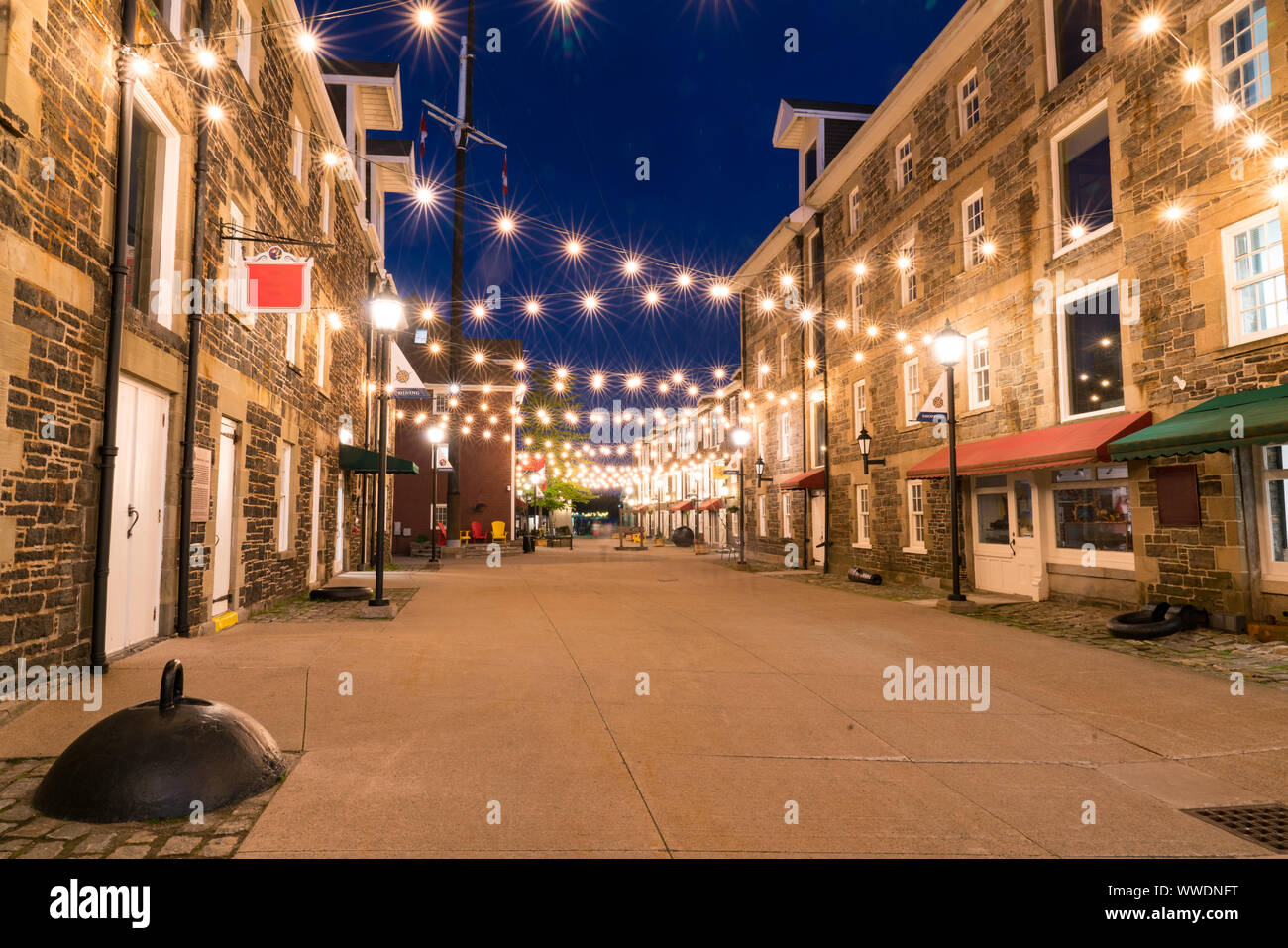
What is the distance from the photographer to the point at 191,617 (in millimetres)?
9500

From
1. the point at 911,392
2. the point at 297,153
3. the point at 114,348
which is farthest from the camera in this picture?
the point at 911,392

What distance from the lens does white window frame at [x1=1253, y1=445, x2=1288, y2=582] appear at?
31.6 feet

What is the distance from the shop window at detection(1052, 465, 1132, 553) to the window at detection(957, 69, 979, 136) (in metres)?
8.13

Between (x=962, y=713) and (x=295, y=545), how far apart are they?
1265cm

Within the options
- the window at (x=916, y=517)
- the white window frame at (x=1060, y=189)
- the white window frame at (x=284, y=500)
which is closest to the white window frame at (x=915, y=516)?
the window at (x=916, y=517)

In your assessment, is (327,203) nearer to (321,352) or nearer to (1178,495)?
(321,352)

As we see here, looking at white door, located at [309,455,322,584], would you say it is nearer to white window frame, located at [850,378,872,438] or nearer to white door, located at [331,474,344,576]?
white door, located at [331,474,344,576]

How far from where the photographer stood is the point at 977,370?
1622 centimetres

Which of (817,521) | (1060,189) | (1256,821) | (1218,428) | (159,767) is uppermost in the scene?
(1060,189)

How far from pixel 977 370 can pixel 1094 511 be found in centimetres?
429

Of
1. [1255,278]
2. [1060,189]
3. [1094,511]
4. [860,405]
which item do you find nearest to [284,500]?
[1094,511]

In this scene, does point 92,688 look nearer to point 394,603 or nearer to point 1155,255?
point 394,603

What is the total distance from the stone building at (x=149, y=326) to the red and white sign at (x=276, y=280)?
21cm
